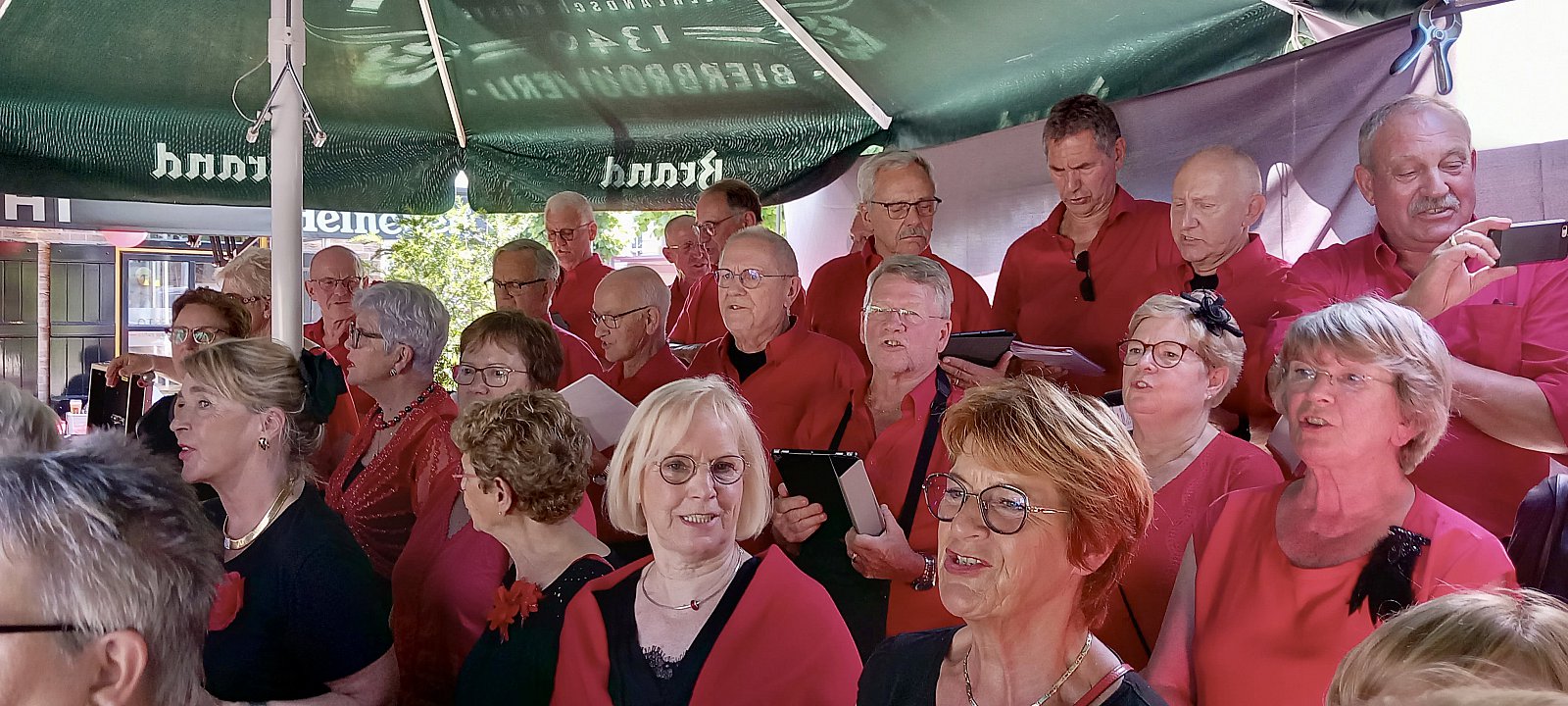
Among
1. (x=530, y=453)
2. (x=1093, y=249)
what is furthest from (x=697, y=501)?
(x=1093, y=249)

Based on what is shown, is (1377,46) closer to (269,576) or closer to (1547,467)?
(1547,467)

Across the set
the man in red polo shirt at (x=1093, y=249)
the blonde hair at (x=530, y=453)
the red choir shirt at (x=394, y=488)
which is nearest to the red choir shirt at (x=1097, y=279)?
the man in red polo shirt at (x=1093, y=249)

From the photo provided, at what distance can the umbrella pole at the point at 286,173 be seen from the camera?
356 centimetres

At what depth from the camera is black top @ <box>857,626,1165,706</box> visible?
1836 millimetres

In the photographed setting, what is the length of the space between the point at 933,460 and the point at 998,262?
2.51 m

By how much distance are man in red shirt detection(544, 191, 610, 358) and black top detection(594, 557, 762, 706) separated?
352 cm

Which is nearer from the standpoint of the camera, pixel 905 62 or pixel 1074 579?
pixel 1074 579

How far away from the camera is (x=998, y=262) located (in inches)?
206

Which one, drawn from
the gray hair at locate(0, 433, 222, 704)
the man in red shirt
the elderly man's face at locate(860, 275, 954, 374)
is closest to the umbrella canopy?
the man in red shirt

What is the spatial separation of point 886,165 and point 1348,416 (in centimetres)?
236

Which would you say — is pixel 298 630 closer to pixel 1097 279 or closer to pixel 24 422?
pixel 24 422

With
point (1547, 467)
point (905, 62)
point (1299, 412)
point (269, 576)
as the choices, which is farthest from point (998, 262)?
point (269, 576)

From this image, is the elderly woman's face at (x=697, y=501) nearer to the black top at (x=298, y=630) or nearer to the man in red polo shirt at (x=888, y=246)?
the black top at (x=298, y=630)

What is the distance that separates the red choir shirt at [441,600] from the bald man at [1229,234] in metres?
2.05
